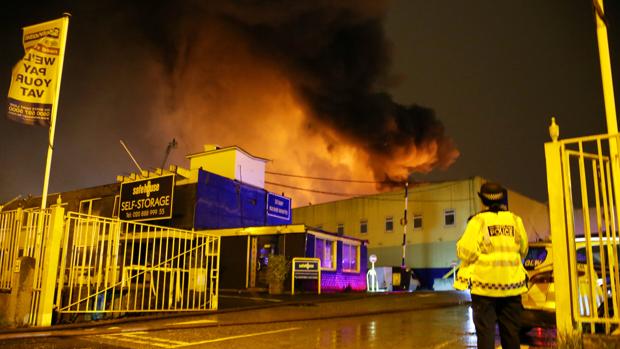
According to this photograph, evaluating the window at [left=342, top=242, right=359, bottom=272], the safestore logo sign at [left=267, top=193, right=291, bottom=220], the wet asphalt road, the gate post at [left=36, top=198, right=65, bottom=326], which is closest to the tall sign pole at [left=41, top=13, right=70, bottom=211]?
the gate post at [left=36, top=198, right=65, bottom=326]

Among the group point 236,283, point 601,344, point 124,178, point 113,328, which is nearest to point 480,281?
point 601,344

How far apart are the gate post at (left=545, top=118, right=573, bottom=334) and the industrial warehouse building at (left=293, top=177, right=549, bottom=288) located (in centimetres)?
2843

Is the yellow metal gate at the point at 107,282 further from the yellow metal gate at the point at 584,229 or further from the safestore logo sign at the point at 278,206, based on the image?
the safestore logo sign at the point at 278,206

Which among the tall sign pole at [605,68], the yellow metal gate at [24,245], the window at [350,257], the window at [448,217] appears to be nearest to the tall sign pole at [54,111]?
the yellow metal gate at [24,245]

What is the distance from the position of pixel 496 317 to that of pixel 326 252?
20821 millimetres

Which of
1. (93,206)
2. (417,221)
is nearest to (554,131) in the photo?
(93,206)

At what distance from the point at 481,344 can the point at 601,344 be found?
1.30m

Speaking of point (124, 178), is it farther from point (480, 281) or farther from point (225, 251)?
point (480, 281)

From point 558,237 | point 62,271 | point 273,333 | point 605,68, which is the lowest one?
point 273,333

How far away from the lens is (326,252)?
24844 millimetres

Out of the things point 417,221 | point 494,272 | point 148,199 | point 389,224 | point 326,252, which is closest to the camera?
point 494,272

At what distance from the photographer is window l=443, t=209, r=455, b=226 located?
34.6 meters

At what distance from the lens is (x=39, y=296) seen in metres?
8.57

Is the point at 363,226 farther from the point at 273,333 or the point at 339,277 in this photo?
the point at 273,333
